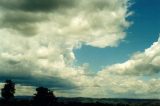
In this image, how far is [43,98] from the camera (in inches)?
7407

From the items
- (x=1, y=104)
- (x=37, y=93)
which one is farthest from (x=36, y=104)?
(x=1, y=104)

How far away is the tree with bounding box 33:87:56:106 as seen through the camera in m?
188

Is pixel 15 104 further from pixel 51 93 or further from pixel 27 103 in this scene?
pixel 51 93

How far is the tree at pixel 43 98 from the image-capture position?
18800 centimetres

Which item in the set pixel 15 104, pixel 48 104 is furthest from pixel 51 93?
pixel 15 104

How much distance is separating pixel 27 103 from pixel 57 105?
1865cm

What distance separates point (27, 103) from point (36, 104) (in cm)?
1066

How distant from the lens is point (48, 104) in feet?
618

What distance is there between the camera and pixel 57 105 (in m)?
197

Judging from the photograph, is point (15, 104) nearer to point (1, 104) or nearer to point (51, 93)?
point (1, 104)

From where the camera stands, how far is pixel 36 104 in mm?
188625

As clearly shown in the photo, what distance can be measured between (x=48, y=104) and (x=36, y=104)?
23.6 ft

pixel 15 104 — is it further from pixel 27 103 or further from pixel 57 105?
pixel 57 105

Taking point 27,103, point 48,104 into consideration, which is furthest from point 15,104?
point 48,104
